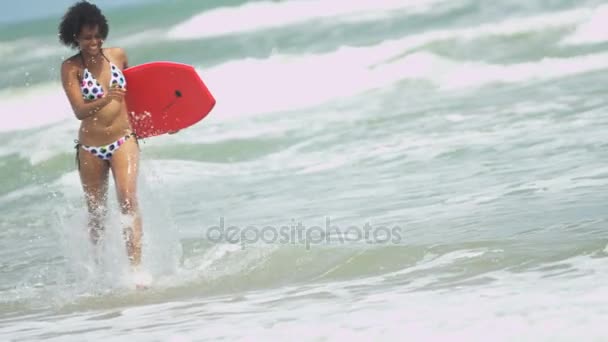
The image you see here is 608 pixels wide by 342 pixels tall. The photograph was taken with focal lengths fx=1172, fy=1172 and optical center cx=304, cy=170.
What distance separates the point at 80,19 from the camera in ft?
19.8

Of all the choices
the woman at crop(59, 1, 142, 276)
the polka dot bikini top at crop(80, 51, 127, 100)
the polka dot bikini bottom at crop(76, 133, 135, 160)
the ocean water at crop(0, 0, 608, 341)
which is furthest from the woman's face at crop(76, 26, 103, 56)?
the ocean water at crop(0, 0, 608, 341)

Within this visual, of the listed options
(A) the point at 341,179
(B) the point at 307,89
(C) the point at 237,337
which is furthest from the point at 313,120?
(C) the point at 237,337

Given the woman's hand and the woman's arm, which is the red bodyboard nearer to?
the woman's hand

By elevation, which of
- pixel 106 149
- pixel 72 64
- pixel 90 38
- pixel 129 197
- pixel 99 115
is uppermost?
pixel 90 38

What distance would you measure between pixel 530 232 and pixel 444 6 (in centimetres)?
1734

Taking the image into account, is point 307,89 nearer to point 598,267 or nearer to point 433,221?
point 433,221

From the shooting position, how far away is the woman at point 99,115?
6094 millimetres

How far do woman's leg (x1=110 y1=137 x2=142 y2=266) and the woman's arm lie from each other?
0.89 ft

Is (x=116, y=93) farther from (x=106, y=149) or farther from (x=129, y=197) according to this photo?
(x=129, y=197)

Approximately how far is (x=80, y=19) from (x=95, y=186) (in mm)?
940

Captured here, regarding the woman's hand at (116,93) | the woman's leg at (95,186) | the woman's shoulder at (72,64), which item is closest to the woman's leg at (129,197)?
the woman's leg at (95,186)

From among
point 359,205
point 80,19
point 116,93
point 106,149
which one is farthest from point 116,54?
point 359,205

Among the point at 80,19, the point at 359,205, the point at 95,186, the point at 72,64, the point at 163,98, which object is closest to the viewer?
the point at 80,19

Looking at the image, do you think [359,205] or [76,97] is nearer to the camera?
[76,97]
